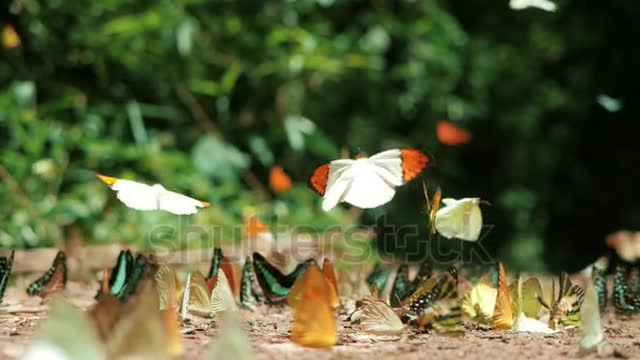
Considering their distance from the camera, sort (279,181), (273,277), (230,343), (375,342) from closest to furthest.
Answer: (230,343), (375,342), (273,277), (279,181)

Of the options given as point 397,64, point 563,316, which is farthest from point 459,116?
point 563,316

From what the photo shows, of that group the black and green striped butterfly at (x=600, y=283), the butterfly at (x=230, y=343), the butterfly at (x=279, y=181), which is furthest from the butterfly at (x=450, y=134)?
the butterfly at (x=230, y=343)

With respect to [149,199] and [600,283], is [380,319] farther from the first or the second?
[600,283]

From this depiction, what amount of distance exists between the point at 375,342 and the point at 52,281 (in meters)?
0.65

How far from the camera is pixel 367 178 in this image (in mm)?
1393

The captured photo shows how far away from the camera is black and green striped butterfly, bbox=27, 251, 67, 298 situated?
1.58m

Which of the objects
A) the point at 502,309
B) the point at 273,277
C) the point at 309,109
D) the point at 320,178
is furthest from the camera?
the point at 309,109

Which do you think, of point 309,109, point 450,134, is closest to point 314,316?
point 309,109

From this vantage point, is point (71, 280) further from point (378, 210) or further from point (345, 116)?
point (345, 116)

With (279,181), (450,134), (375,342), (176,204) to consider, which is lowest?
(375,342)

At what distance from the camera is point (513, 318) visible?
54.3 inches

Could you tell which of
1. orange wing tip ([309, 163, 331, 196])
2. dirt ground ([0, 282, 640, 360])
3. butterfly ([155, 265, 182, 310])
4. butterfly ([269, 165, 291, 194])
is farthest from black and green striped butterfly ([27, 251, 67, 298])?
butterfly ([269, 165, 291, 194])

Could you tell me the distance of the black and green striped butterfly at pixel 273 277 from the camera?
60.6 inches

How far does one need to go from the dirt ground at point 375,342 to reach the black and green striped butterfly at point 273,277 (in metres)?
0.06
